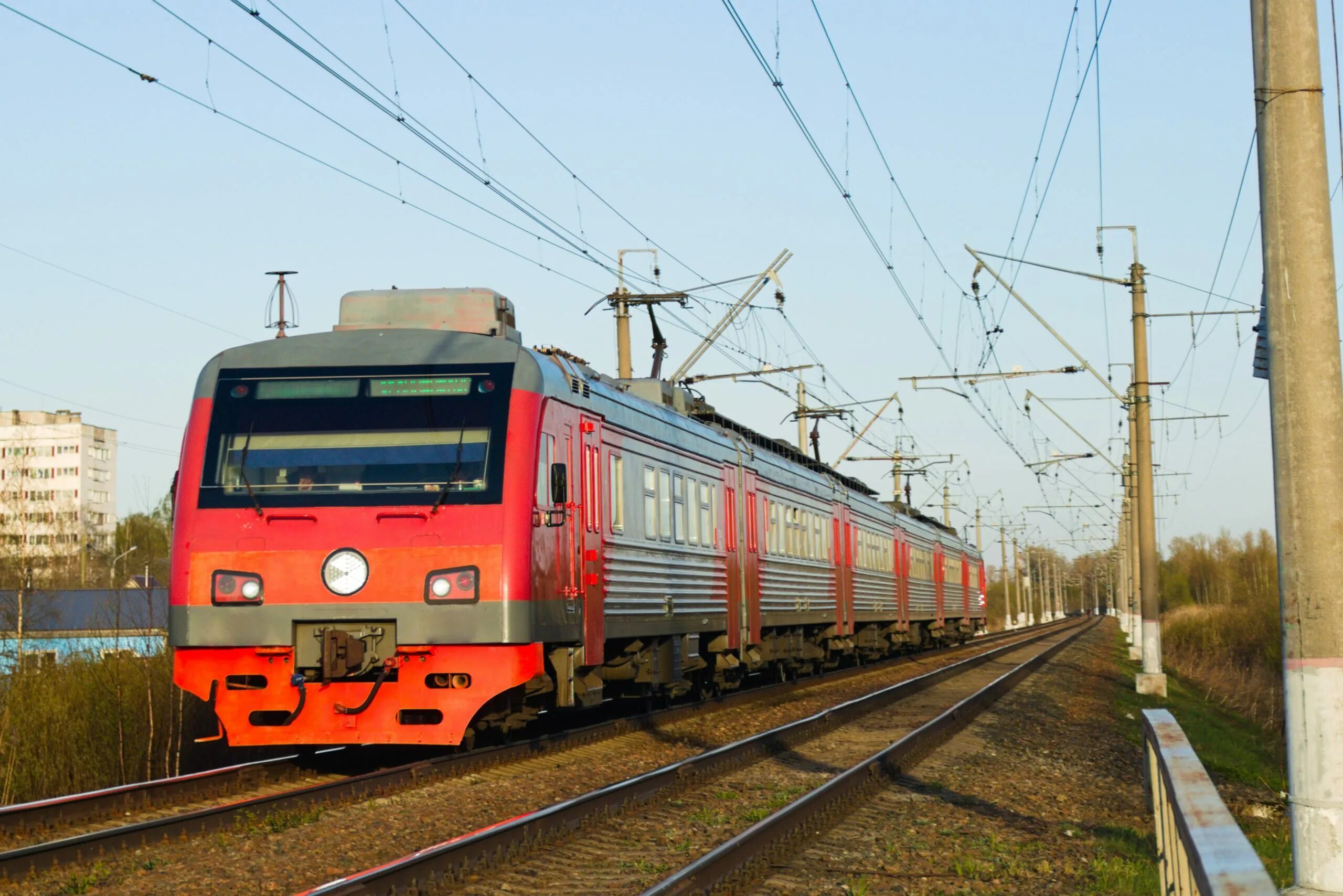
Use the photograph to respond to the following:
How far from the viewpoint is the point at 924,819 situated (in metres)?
9.82

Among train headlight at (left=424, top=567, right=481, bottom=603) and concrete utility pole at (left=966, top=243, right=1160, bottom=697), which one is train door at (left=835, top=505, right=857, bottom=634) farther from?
train headlight at (left=424, top=567, right=481, bottom=603)

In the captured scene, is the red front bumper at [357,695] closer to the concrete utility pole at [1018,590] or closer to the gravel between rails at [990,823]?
the gravel between rails at [990,823]

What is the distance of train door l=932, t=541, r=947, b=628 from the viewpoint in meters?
41.3

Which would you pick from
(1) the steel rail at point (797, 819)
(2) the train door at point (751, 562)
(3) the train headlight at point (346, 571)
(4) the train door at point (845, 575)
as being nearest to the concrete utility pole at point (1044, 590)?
(4) the train door at point (845, 575)

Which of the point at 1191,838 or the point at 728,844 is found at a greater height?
the point at 1191,838

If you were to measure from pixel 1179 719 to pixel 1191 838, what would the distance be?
1704 cm

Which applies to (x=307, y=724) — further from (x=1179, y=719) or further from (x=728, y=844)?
(x=1179, y=719)

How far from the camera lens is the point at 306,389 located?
37.1ft

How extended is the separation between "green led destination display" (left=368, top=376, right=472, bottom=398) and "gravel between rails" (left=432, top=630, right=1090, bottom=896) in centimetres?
338

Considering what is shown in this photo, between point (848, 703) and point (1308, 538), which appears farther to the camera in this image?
point (848, 703)

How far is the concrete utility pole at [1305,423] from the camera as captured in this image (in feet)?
17.9

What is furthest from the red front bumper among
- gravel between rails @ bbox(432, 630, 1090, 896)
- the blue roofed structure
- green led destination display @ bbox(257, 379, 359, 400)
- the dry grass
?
the dry grass

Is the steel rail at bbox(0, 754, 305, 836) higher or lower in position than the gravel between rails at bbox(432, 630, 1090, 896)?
higher

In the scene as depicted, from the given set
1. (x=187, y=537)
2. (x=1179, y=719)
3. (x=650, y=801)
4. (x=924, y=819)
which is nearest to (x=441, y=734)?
(x=650, y=801)
